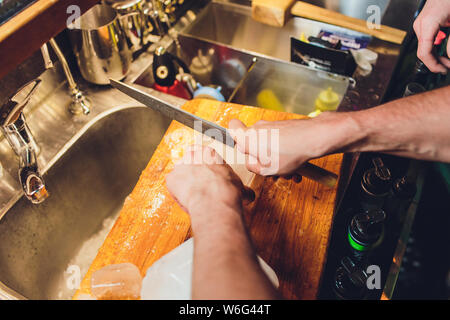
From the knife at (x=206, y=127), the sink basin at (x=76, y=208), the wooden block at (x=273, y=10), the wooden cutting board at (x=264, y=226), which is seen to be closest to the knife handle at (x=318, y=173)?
the knife at (x=206, y=127)

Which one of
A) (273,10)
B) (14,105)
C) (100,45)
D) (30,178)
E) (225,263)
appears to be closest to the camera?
(225,263)

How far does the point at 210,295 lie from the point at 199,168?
11.7 inches

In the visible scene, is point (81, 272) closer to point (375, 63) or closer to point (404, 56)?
point (375, 63)

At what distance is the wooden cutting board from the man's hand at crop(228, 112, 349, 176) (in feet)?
0.43

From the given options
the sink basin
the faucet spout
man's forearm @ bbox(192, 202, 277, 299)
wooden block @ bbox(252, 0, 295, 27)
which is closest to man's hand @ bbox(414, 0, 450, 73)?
wooden block @ bbox(252, 0, 295, 27)

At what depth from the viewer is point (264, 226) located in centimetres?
81

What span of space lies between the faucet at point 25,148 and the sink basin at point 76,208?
62mm

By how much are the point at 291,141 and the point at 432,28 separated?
0.61m

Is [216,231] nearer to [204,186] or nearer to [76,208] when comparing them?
[204,186]

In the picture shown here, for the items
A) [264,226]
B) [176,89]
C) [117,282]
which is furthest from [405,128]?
[176,89]

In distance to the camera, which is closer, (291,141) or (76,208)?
(291,141)

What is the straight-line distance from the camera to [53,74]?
1155 mm

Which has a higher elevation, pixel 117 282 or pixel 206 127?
pixel 206 127

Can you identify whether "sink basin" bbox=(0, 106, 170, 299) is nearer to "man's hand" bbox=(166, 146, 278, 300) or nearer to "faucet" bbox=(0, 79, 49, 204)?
"faucet" bbox=(0, 79, 49, 204)
